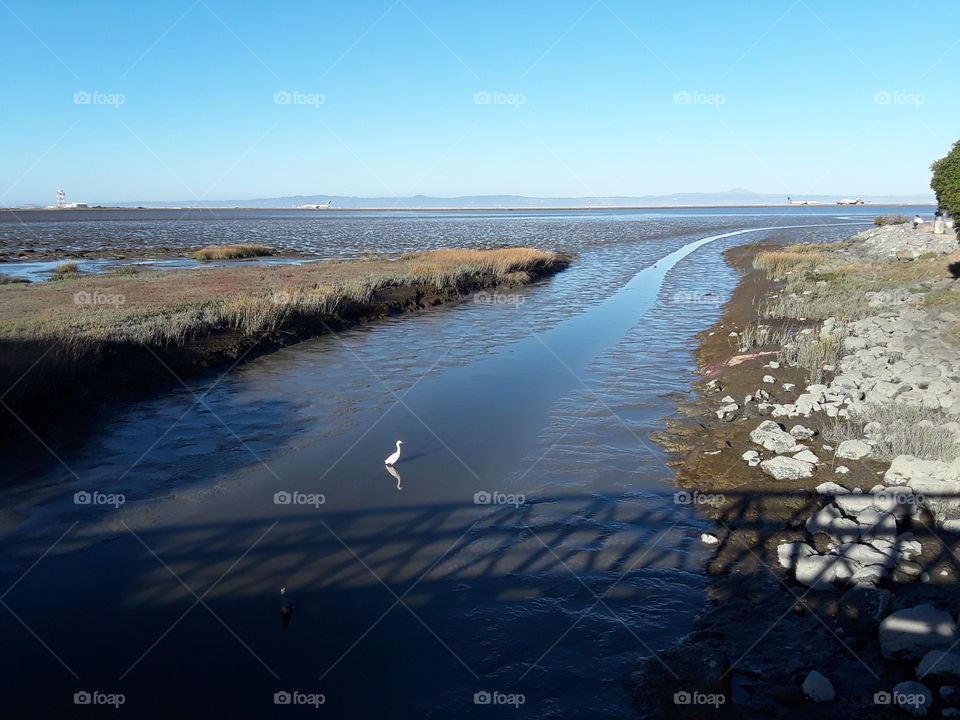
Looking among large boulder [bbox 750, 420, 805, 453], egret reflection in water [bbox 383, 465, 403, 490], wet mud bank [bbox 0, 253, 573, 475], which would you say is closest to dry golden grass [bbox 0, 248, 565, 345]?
wet mud bank [bbox 0, 253, 573, 475]

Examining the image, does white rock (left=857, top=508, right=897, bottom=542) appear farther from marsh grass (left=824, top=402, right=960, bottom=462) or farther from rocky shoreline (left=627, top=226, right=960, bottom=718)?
marsh grass (left=824, top=402, right=960, bottom=462)

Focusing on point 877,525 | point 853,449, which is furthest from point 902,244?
point 877,525

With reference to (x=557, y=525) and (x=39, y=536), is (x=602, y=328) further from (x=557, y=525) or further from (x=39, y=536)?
(x=39, y=536)

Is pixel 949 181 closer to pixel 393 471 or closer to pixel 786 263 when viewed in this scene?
pixel 393 471

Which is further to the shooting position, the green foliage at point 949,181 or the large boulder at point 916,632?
the green foliage at point 949,181

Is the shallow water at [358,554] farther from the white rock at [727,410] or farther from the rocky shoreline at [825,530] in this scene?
the white rock at [727,410]

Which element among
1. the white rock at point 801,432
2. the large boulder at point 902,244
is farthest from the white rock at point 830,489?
the large boulder at point 902,244
